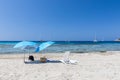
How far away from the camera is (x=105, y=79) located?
772 cm

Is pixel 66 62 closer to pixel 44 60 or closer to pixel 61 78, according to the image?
pixel 44 60

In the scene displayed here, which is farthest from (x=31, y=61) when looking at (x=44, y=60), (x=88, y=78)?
(x=88, y=78)

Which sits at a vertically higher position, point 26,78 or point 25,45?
point 25,45

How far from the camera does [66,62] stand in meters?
13.0

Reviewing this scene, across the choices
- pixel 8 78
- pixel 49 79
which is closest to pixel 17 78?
pixel 8 78

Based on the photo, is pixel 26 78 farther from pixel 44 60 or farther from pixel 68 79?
pixel 44 60

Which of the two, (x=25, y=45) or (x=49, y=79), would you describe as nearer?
(x=49, y=79)

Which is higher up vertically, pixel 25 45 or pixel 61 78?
pixel 25 45

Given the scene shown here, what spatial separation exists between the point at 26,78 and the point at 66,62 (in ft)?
18.0

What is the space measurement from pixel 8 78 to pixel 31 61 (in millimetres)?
5552

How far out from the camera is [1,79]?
7.56 meters

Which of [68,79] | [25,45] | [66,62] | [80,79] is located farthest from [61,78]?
[25,45]

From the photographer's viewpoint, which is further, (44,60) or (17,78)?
(44,60)

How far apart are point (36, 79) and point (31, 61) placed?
569 cm
